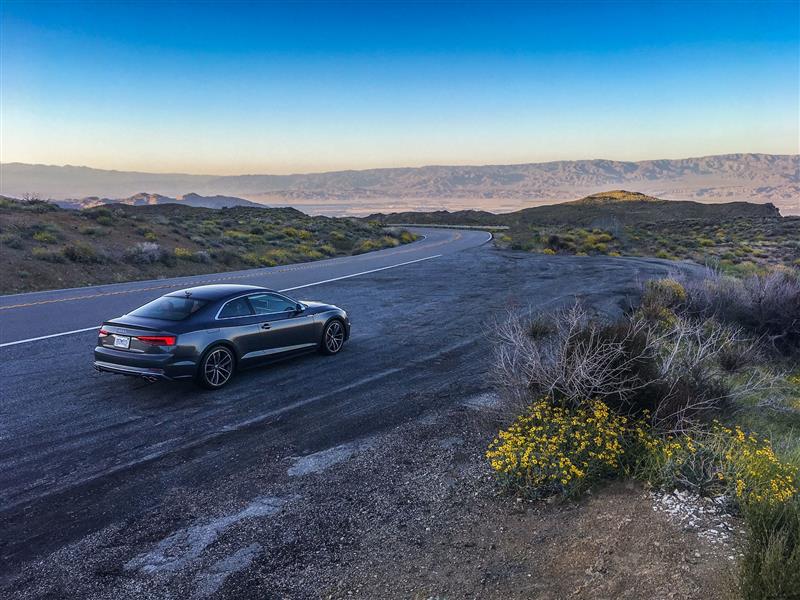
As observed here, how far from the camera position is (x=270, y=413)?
25.8ft

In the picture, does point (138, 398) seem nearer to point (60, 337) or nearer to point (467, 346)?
point (60, 337)

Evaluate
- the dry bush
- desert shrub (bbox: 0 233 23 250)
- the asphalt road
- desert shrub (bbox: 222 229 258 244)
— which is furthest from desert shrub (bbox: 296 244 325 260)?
the dry bush

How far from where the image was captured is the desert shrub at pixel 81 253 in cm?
2328

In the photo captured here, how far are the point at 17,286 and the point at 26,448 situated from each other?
15408mm

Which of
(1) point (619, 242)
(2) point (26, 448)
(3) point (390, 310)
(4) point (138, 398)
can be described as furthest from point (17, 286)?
(1) point (619, 242)

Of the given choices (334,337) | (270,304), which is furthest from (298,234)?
(270,304)

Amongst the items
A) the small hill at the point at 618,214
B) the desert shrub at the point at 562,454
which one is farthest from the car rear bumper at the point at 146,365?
the small hill at the point at 618,214

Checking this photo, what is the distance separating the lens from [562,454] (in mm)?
5559

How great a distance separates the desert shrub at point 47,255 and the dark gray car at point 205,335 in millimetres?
16118

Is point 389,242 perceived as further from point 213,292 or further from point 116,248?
point 213,292

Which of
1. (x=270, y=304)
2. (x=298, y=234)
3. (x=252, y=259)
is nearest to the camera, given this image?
(x=270, y=304)

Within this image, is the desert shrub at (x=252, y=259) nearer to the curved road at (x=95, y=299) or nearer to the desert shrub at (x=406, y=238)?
the curved road at (x=95, y=299)

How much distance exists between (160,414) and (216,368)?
118 centimetres

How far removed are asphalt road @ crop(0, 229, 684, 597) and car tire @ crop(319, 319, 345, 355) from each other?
0.21 m
